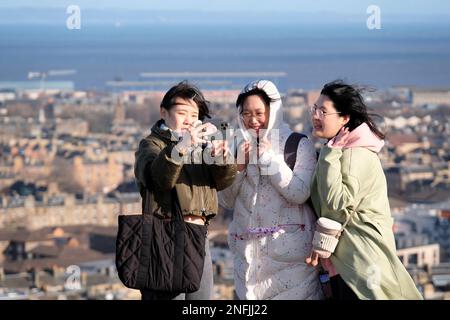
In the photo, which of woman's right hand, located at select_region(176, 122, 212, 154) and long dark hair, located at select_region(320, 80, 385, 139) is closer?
woman's right hand, located at select_region(176, 122, 212, 154)

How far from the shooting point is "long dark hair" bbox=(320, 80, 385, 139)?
146 inches

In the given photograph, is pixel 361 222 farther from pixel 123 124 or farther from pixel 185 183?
pixel 123 124

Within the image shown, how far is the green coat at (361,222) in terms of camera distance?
11.8ft

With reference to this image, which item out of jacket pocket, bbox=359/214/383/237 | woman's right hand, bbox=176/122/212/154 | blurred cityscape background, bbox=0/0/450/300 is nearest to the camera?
woman's right hand, bbox=176/122/212/154

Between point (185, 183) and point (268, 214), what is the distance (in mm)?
230

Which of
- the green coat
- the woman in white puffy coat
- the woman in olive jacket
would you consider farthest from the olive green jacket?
the green coat

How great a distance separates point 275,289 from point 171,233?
308 mm

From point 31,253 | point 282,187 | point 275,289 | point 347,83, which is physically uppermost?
point 347,83

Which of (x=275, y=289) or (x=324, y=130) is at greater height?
(x=324, y=130)

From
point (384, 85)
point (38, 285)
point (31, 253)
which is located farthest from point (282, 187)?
point (384, 85)

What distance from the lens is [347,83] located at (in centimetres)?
372

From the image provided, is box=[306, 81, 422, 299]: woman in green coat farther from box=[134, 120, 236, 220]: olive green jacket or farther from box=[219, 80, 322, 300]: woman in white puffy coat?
box=[134, 120, 236, 220]: olive green jacket

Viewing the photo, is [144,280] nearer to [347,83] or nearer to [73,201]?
[347,83]

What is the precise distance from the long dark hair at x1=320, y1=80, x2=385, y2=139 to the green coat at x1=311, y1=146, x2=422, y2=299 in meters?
0.09
